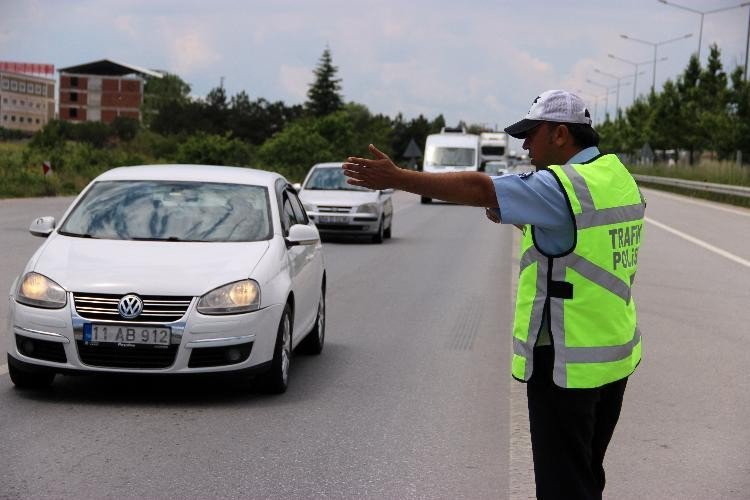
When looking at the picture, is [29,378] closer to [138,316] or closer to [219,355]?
[138,316]

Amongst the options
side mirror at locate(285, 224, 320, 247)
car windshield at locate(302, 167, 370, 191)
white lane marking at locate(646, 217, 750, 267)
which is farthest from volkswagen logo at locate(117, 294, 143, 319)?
car windshield at locate(302, 167, 370, 191)

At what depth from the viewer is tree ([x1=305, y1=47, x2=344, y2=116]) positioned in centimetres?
14100

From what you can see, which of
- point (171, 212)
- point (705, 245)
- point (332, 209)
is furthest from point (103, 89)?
point (171, 212)

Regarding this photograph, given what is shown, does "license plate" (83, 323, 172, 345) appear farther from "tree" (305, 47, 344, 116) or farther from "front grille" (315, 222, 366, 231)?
"tree" (305, 47, 344, 116)

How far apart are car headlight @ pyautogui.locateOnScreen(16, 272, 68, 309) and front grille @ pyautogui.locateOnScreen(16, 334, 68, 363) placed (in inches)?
8.2

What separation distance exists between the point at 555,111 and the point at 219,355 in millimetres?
4418

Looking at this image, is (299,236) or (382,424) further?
(299,236)

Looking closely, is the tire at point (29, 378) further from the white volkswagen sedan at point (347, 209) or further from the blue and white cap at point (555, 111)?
the white volkswagen sedan at point (347, 209)

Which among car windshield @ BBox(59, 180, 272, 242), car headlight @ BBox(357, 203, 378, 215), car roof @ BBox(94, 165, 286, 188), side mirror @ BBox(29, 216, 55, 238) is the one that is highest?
car roof @ BBox(94, 165, 286, 188)

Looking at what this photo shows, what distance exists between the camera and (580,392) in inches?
150

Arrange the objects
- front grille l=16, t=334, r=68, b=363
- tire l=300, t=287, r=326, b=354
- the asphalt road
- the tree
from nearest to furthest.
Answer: the asphalt road < front grille l=16, t=334, r=68, b=363 < tire l=300, t=287, r=326, b=354 < the tree

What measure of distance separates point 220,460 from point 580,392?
2.97m

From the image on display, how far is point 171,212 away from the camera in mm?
9039

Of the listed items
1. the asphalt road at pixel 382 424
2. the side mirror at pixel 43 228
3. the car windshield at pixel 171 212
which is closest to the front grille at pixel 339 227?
the asphalt road at pixel 382 424
